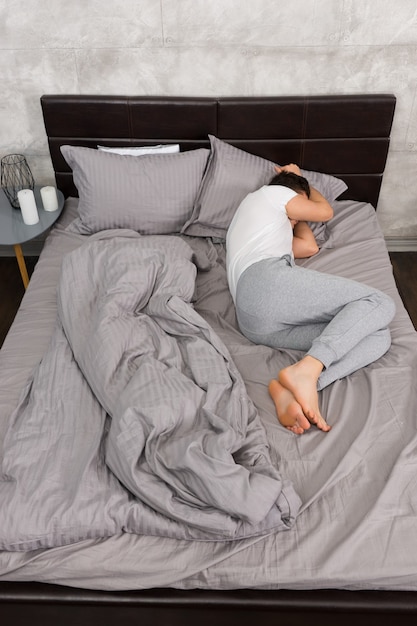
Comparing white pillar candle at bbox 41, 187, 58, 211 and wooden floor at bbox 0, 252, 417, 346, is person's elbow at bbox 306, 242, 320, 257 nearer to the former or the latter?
wooden floor at bbox 0, 252, 417, 346

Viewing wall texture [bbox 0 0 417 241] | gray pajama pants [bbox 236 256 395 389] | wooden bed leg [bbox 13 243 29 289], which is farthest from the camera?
wooden bed leg [bbox 13 243 29 289]

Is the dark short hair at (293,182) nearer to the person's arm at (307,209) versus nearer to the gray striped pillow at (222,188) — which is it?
the person's arm at (307,209)

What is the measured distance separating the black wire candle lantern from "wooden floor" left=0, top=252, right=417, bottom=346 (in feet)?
1.56

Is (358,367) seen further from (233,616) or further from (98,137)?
(98,137)

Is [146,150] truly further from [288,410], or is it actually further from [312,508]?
[312,508]

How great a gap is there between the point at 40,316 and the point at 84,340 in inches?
14.4

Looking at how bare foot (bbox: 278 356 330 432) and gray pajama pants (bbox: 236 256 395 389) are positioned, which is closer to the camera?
bare foot (bbox: 278 356 330 432)

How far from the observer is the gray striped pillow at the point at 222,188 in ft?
8.28

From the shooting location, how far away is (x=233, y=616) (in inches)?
53.7

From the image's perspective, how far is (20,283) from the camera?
3018 millimetres

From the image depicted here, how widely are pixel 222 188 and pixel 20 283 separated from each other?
1202mm

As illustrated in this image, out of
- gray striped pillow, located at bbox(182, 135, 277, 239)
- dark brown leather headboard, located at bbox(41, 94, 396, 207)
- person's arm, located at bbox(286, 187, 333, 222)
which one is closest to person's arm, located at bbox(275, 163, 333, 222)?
person's arm, located at bbox(286, 187, 333, 222)

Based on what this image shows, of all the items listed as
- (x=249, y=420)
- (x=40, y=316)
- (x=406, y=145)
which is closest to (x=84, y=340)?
(x=40, y=316)

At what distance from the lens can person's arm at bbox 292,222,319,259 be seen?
92.4 inches
